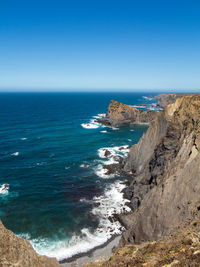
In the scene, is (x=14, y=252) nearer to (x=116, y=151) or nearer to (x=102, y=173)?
(x=102, y=173)

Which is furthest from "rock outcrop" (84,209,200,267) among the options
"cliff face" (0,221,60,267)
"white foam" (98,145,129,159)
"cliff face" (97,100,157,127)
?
"cliff face" (97,100,157,127)

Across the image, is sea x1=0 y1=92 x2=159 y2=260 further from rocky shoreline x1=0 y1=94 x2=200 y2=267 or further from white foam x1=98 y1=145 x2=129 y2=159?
rocky shoreline x1=0 y1=94 x2=200 y2=267

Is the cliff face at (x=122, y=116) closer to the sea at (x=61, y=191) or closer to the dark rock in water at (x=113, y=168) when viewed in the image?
the sea at (x=61, y=191)

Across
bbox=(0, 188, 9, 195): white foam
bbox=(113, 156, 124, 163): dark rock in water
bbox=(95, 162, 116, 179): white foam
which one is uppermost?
bbox=(113, 156, 124, 163): dark rock in water

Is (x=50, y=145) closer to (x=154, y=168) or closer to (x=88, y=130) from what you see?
(x=88, y=130)

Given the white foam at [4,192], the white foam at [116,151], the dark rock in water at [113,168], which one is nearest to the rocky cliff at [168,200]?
the dark rock in water at [113,168]

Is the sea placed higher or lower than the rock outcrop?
lower

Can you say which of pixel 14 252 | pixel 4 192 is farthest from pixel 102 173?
pixel 14 252
